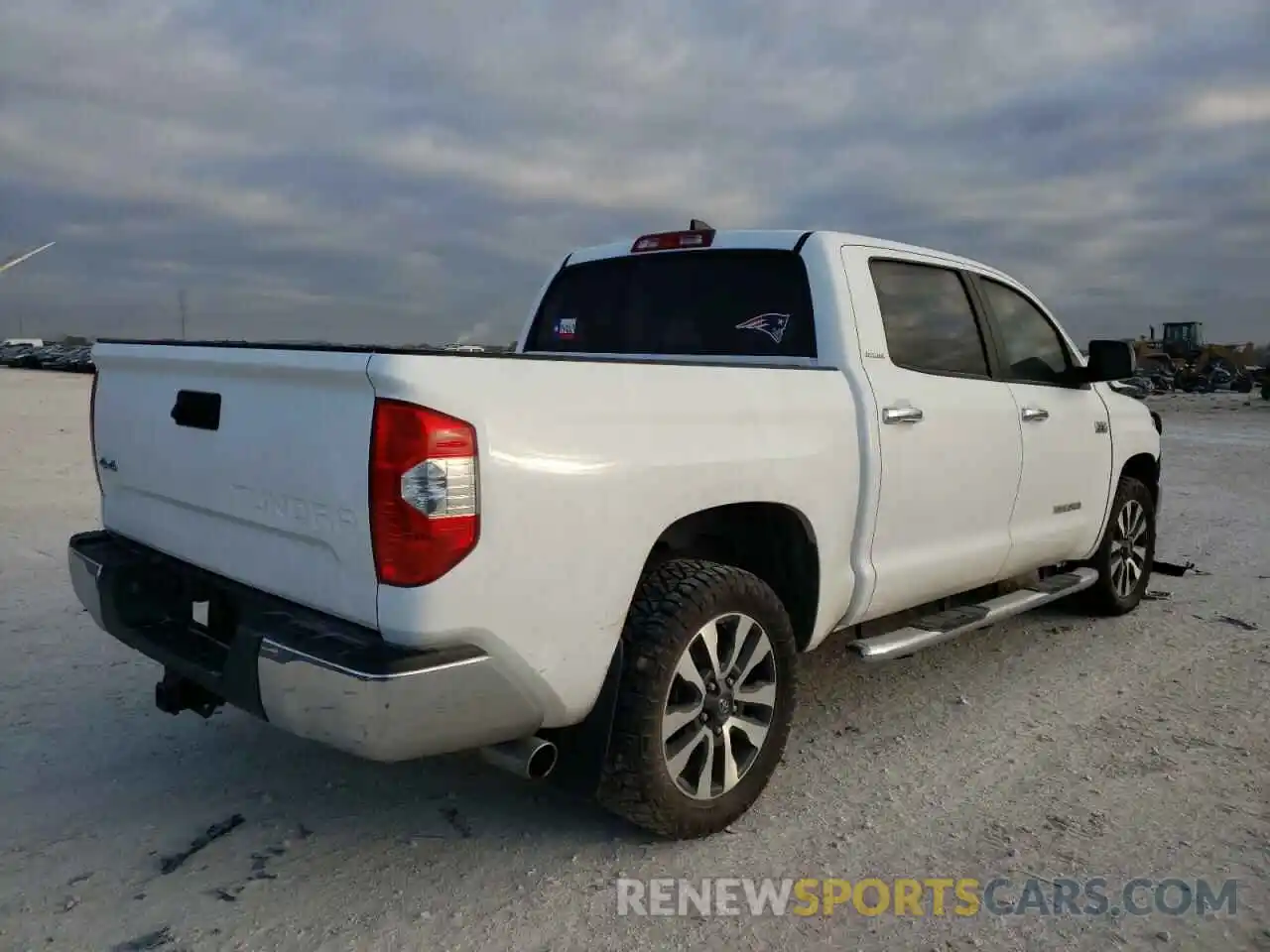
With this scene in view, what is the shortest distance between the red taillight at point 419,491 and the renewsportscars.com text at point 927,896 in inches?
44.5

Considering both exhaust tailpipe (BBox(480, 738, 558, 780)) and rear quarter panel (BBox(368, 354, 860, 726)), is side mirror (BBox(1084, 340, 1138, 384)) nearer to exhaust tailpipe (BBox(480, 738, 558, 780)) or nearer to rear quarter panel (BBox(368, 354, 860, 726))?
rear quarter panel (BBox(368, 354, 860, 726))

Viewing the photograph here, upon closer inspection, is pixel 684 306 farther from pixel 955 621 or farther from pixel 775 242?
pixel 955 621

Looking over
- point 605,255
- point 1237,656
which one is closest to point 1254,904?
point 1237,656

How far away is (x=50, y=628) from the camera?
16.9ft

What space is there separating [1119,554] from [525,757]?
4307mm

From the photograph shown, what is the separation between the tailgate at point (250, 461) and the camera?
2.49m

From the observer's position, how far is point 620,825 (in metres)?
3.24

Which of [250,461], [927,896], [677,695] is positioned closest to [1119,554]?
[927,896]

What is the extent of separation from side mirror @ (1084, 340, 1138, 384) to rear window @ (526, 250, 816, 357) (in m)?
1.90

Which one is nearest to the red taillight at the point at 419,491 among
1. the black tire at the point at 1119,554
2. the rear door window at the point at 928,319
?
the rear door window at the point at 928,319

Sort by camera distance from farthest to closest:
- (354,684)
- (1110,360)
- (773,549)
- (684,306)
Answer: (1110,360) → (684,306) → (773,549) → (354,684)

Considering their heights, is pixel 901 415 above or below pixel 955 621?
above

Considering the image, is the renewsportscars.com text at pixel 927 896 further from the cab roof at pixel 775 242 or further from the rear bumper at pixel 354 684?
the cab roof at pixel 775 242

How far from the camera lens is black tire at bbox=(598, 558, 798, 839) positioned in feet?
9.46
